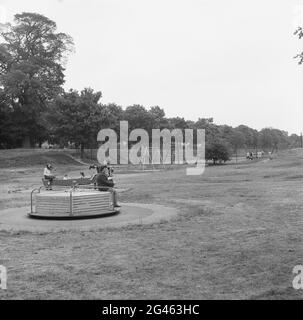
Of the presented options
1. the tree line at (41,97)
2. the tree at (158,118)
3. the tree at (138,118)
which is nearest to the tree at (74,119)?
the tree line at (41,97)

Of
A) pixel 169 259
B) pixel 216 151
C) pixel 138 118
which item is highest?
pixel 138 118

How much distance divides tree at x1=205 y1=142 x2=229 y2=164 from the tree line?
0.31 meters

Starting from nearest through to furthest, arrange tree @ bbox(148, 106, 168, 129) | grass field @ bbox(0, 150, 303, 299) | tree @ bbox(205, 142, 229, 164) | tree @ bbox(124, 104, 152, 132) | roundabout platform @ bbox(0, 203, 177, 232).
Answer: grass field @ bbox(0, 150, 303, 299), roundabout platform @ bbox(0, 203, 177, 232), tree @ bbox(205, 142, 229, 164), tree @ bbox(124, 104, 152, 132), tree @ bbox(148, 106, 168, 129)

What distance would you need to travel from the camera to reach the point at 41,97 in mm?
61562

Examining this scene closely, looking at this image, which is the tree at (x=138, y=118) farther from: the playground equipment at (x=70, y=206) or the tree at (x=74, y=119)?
the playground equipment at (x=70, y=206)

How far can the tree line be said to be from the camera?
56.6 meters

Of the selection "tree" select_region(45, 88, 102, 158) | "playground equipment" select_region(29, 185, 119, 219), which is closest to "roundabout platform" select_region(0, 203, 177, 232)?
"playground equipment" select_region(29, 185, 119, 219)

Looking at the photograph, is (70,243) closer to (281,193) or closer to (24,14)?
(281,193)

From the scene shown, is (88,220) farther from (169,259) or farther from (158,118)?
(158,118)

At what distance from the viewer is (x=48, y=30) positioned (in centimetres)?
6397

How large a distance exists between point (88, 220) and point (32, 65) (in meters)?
49.1

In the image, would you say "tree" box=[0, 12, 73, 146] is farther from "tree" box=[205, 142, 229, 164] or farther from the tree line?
"tree" box=[205, 142, 229, 164]

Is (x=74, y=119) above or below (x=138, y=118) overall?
below

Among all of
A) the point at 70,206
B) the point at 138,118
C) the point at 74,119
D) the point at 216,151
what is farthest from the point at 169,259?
the point at 138,118
